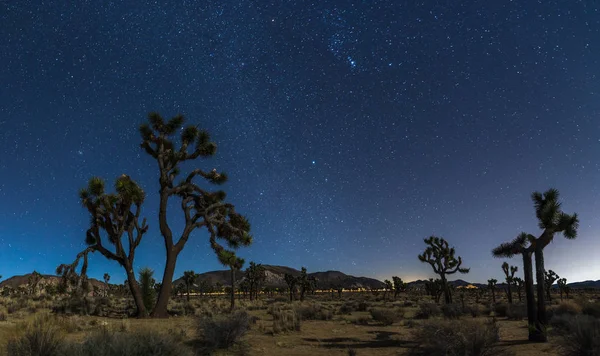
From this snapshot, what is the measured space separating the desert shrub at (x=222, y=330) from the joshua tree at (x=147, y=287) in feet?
41.5

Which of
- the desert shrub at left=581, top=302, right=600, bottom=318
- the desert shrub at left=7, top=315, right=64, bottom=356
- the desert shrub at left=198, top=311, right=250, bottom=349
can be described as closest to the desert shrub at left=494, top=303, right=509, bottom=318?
the desert shrub at left=581, top=302, right=600, bottom=318

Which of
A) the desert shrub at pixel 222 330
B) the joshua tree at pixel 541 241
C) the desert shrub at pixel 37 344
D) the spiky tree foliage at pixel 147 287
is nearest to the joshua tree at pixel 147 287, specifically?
the spiky tree foliage at pixel 147 287

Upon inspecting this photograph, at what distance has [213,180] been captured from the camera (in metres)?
23.8

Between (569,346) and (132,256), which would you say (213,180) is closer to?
(132,256)

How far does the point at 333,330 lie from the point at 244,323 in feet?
21.9

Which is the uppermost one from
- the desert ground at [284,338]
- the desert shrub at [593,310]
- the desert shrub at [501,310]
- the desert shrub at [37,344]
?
the desert shrub at [37,344]

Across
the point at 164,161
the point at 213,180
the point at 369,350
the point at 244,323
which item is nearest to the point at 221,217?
the point at 213,180

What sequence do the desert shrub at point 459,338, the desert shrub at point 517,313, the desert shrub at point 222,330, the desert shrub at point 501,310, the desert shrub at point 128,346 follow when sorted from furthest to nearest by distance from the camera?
the desert shrub at point 501,310 < the desert shrub at point 517,313 < the desert shrub at point 222,330 < the desert shrub at point 459,338 < the desert shrub at point 128,346

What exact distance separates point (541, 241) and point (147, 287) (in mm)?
20219

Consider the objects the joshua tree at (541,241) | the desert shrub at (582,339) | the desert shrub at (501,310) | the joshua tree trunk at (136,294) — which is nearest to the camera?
the desert shrub at (582,339)

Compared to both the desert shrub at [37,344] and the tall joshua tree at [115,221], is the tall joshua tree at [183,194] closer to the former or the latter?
the tall joshua tree at [115,221]

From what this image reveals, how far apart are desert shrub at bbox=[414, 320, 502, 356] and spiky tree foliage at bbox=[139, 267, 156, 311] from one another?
18.0m

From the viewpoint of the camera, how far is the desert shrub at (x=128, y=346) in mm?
6555

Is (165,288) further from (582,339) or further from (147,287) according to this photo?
(582,339)
